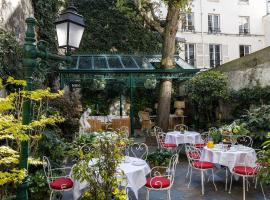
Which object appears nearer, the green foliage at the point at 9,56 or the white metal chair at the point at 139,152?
the green foliage at the point at 9,56

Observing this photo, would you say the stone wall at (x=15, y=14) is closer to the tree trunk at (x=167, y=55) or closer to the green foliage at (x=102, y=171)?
the green foliage at (x=102, y=171)

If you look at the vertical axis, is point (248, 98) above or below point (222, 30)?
below

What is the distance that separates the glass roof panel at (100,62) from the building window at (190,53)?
9.16 meters

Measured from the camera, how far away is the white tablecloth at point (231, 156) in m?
5.96

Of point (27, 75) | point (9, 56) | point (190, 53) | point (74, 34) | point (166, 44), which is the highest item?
point (190, 53)

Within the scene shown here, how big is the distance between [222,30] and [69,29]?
20.8 meters

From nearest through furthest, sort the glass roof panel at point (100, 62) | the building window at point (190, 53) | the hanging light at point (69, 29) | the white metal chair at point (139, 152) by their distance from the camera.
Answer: the hanging light at point (69, 29) → the white metal chair at point (139, 152) → the glass roof panel at point (100, 62) → the building window at point (190, 53)

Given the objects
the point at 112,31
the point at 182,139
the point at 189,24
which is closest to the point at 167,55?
the point at 182,139

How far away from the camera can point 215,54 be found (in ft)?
72.8

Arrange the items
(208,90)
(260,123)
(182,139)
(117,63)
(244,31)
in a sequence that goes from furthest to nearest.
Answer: (244,31) → (117,63) → (208,90) → (182,139) → (260,123)

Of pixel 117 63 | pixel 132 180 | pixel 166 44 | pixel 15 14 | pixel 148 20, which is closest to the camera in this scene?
pixel 132 180

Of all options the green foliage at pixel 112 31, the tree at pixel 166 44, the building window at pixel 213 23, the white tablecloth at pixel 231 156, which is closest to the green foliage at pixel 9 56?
the white tablecloth at pixel 231 156

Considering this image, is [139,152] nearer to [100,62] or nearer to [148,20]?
[100,62]

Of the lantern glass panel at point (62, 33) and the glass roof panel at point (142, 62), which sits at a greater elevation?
the glass roof panel at point (142, 62)
